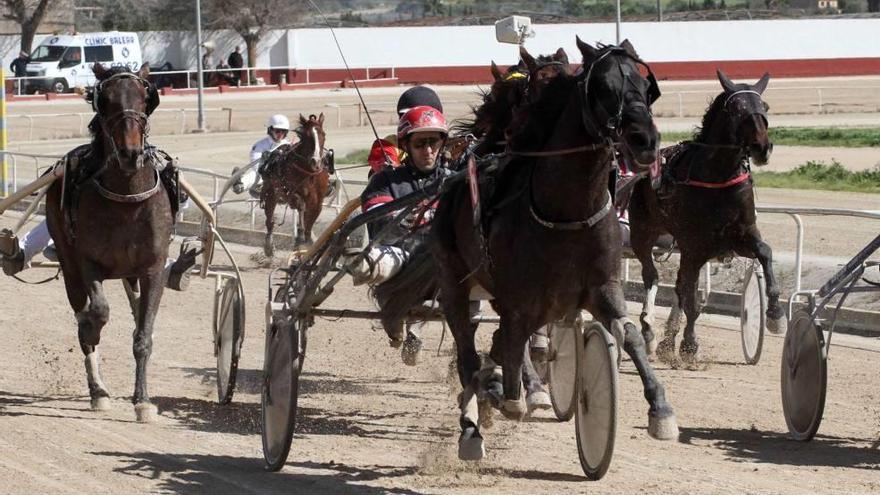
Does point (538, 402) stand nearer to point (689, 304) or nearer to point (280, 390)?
point (280, 390)

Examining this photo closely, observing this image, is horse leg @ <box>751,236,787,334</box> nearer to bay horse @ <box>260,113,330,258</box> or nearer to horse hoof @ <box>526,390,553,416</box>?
horse hoof @ <box>526,390,553,416</box>

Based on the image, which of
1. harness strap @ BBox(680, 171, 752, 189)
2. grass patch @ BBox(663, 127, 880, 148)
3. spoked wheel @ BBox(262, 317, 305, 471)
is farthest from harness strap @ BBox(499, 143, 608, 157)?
grass patch @ BBox(663, 127, 880, 148)

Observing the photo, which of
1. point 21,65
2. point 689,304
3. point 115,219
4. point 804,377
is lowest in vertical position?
point 689,304

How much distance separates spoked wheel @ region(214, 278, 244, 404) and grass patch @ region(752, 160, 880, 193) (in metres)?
13.0

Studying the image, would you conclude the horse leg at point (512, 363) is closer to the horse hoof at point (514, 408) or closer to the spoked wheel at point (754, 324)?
the horse hoof at point (514, 408)

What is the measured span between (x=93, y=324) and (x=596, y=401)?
137 inches

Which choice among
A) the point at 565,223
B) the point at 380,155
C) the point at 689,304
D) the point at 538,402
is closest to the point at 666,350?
the point at 689,304

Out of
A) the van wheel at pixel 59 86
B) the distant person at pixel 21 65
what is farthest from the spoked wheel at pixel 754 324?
the distant person at pixel 21 65

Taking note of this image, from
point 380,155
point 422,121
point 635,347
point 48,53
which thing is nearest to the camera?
point 635,347

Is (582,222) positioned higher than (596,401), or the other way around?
(582,222)

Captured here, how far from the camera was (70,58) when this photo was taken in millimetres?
46594

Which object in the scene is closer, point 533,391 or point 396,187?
point 533,391

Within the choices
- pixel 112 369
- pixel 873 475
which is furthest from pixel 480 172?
pixel 112 369

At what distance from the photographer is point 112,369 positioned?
33.3 feet
